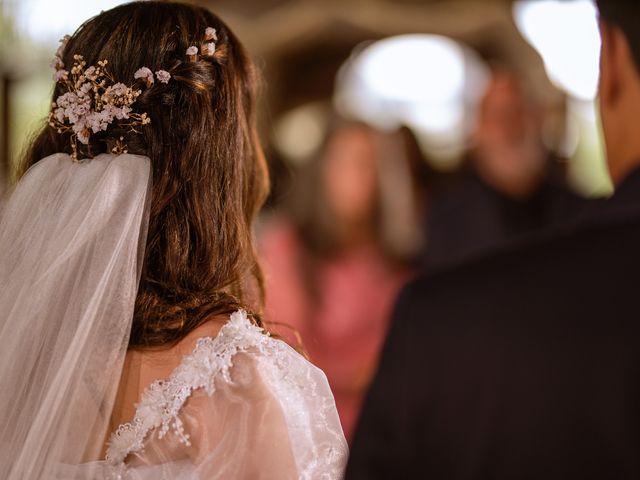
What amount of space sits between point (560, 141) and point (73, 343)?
5.97m

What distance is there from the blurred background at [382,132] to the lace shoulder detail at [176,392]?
0.31m

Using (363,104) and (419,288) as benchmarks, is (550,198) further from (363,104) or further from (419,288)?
(363,104)

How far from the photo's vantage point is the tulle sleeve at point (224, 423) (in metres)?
1.45

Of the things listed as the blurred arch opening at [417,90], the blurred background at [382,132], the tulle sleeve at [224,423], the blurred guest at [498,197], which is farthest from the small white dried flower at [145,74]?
the blurred arch opening at [417,90]

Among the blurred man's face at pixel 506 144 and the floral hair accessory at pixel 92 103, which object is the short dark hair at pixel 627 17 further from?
the blurred man's face at pixel 506 144

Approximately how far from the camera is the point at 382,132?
4062 millimetres

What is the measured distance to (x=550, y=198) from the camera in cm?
403

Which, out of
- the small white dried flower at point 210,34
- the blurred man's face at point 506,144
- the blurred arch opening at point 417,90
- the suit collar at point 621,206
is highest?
the small white dried flower at point 210,34

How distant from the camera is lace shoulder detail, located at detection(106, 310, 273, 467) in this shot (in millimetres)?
1463

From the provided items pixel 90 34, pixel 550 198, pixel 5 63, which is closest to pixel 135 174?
pixel 90 34

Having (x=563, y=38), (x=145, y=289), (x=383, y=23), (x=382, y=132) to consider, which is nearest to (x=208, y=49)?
(x=145, y=289)

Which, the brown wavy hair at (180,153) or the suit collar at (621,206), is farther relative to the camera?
the brown wavy hair at (180,153)

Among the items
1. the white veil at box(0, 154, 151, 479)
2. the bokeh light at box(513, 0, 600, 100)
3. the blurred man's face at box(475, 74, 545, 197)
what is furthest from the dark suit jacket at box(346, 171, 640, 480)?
the bokeh light at box(513, 0, 600, 100)

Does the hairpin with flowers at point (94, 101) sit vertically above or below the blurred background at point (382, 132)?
above
